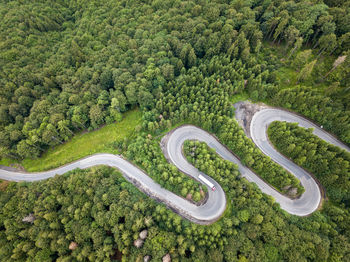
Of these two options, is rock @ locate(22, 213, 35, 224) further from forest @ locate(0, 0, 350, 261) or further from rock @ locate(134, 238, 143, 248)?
rock @ locate(134, 238, 143, 248)

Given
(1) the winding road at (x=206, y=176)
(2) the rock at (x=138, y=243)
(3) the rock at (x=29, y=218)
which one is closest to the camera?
(2) the rock at (x=138, y=243)

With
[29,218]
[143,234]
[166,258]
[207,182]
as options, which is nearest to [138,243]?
[143,234]

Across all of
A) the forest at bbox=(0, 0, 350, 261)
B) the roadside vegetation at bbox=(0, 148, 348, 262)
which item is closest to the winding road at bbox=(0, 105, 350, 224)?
the forest at bbox=(0, 0, 350, 261)

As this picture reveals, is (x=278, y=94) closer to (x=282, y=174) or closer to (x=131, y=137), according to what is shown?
(x=282, y=174)

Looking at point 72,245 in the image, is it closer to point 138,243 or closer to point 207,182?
point 138,243

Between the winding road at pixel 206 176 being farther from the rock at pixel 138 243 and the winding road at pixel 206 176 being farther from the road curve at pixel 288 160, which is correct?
the rock at pixel 138 243

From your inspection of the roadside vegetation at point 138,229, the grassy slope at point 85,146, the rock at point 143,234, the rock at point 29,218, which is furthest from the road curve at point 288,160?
the rock at point 29,218
